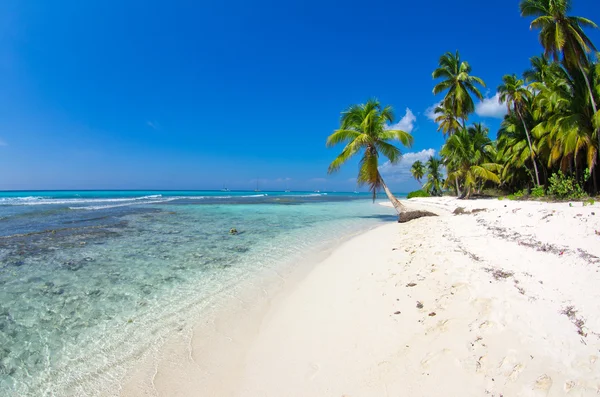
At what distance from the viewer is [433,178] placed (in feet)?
153

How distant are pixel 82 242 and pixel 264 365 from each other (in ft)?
34.7

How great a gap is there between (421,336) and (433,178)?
4902 cm

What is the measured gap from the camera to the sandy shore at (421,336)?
243cm

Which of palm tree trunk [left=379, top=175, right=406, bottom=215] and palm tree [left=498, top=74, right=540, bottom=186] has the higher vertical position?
palm tree [left=498, top=74, right=540, bottom=186]

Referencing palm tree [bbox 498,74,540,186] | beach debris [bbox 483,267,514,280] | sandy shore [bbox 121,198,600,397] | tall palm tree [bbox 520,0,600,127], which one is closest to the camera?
sandy shore [bbox 121,198,600,397]

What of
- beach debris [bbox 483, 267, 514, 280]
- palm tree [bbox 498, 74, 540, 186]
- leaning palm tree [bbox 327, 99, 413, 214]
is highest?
palm tree [bbox 498, 74, 540, 186]

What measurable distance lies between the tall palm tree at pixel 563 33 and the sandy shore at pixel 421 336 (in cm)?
1482

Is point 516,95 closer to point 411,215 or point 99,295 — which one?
point 411,215

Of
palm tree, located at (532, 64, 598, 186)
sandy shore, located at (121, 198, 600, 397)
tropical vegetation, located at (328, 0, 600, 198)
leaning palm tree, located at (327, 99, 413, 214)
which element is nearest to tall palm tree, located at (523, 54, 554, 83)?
tropical vegetation, located at (328, 0, 600, 198)

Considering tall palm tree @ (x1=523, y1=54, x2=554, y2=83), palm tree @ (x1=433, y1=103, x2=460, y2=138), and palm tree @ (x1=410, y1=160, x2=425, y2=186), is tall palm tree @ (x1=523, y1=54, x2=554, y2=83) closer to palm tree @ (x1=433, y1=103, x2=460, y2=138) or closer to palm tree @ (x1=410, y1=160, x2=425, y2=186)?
palm tree @ (x1=433, y1=103, x2=460, y2=138)

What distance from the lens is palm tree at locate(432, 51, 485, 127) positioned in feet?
87.4

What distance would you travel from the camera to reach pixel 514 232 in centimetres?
713

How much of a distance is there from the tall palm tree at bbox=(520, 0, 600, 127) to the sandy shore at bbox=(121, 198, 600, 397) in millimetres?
14822

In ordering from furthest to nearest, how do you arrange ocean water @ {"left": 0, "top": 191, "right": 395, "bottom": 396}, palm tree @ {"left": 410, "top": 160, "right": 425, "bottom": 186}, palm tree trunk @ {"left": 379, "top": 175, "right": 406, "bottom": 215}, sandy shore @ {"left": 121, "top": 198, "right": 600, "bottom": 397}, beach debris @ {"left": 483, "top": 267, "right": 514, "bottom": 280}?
palm tree @ {"left": 410, "top": 160, "right": 425, "bottom": 186}
palm tree trunk @ {"left": 379, "top": 175, "right": 406, "bottom": 215}
beach debris @ {"left": 483, "top": 267, "right": 514, "bottom": 280}
ocean water @ {"left": 0, "top": 191, "right": 395, "bottom": 396}
sandy shore @ {"left": 121, "top": 198, "right": 600, "bottom": 397}
